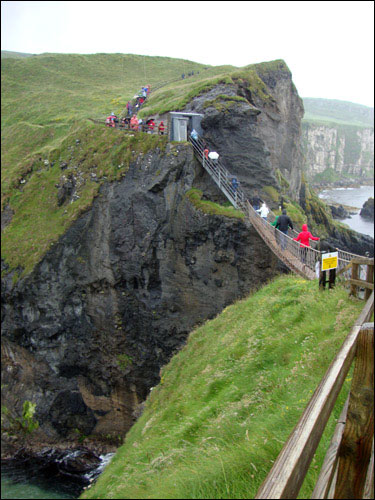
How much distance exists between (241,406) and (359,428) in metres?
4.68

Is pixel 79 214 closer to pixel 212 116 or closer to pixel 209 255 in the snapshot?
pixel 209 255

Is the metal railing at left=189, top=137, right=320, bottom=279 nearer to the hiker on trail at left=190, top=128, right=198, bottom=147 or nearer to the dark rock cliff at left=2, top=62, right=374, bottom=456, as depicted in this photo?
the hiker on trail at left=190, top=128, right=198, bottom=147

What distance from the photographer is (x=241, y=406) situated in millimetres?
6246

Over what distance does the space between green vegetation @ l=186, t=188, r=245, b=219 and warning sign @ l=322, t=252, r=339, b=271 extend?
10.3 m

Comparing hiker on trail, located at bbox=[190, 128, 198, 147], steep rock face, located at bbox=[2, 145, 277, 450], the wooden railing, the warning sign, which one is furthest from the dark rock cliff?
the wooden railing

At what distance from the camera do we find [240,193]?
73.0 feet

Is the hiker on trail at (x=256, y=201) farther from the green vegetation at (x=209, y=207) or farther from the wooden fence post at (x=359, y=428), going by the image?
the wooden fence post at (x=359, y=428)

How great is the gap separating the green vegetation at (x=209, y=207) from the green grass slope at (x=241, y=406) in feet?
28.6

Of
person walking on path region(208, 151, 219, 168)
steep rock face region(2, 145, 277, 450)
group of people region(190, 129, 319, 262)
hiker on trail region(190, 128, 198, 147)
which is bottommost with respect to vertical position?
steep rock face region(2, 145, 277, 450)

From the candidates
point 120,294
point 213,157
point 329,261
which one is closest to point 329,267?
point 329,261

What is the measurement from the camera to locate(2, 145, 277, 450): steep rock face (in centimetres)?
2102

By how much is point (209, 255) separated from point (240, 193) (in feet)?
14.3

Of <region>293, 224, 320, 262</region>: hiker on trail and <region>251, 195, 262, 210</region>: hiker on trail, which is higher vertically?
<region>251, 195, 262, 210</region>: hiker on trail

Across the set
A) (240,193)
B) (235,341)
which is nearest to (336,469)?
(235,341)
